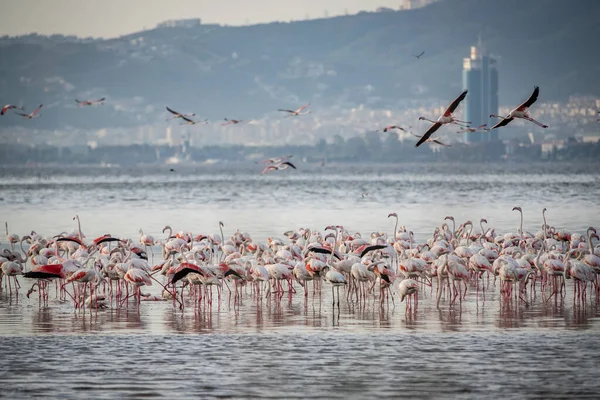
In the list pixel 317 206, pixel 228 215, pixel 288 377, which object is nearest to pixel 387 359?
pixel 288 377

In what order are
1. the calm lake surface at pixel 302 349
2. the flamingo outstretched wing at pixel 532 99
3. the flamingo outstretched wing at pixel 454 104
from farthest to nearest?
the flamingo outstretched wing at pixel 532 99 < the flamingo outstretched wing at pixel 454 104 < the calm lake surface at pixel 302 349

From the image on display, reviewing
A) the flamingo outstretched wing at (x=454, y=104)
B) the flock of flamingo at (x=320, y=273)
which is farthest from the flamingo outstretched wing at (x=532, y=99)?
the flock of flamingo at (x=320, y=273)

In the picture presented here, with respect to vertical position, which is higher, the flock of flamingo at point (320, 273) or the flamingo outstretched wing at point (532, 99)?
the flamingo outstretched wing at point (532, 99)

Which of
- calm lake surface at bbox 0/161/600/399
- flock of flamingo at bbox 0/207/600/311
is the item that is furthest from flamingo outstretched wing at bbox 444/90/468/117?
calm lake surface at bbox 0/161/600/399

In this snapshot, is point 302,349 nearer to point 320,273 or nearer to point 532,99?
point 320,273

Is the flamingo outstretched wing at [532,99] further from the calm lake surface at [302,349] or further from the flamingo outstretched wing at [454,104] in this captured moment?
the calm lake surface at [302,349]

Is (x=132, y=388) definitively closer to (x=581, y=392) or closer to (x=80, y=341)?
(x=80, y=341)

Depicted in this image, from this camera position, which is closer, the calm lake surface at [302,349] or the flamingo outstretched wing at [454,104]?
the calm lake surface at [302,349]

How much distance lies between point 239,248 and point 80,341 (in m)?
8.90

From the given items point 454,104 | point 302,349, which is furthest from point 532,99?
point 302,349

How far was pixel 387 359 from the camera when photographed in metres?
14.0

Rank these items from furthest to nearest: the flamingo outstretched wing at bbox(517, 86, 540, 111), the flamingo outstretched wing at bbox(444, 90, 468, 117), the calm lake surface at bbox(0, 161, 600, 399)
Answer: the flamingo outstretched wing at bbox(517, 86, 540, 111), the flamingo outstretched wing at bbox(444, 90, 468, 117), the calm lake surface at bbox(0, 161, 600, 399)

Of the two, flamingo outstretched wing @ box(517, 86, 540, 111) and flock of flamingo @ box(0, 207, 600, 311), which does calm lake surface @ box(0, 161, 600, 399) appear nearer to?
flock of flamingo @ box(0, 207, 600, 311)

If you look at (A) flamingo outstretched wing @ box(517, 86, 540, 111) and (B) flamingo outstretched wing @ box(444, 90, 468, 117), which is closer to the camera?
(B) flamingo outstretched wing @ box(444, 90, 468, 117)
